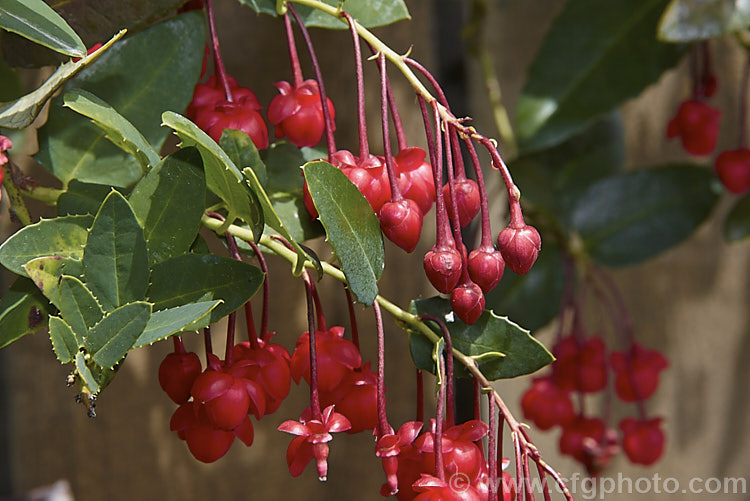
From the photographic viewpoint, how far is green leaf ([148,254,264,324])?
1.09ft

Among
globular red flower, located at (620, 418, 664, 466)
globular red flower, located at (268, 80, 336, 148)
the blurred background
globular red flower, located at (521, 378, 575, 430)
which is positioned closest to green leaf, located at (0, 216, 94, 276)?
globular red flower, located at (268, 80, 336, 148)

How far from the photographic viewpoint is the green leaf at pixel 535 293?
0.77m

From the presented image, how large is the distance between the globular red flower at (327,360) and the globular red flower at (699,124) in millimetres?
506

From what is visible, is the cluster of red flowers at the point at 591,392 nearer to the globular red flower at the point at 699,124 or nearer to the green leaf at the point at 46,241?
the globular red flower at the point at 699,124

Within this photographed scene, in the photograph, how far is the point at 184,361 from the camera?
364 millimetres

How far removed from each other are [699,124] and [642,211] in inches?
5.1

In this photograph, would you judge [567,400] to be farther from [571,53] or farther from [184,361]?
[184,361]

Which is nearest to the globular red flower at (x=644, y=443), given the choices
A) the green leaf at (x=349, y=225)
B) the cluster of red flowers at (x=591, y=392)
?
the cluster of red flowers at (x=591, y=392)

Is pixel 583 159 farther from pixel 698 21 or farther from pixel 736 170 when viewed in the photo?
pixel 698 21

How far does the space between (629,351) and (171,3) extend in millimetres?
580

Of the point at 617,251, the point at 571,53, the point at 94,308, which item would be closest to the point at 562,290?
the point at 617,251

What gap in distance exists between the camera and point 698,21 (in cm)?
57

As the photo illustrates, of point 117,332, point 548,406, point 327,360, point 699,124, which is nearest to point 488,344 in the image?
point 327,360

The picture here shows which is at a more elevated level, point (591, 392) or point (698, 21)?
point (698, 21)
